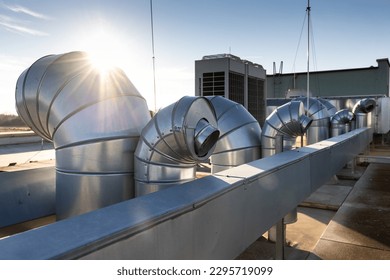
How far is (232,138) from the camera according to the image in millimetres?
7367

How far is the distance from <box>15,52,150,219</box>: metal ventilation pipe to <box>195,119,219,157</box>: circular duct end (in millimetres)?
1235

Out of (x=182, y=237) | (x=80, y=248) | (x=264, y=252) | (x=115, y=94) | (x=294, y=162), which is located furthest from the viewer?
(x=264, y=252)

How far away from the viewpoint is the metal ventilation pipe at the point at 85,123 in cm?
487

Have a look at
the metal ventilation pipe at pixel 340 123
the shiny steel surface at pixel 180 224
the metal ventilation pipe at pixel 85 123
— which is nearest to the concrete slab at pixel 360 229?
the shiny steel surface at pixel 180 224

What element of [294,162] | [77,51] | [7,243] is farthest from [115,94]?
[7,243]

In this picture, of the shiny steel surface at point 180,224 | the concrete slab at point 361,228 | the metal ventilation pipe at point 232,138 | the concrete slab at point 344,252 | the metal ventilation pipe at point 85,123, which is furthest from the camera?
the metal ventilation pipe at point 232,138

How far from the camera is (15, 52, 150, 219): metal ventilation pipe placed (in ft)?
16.0

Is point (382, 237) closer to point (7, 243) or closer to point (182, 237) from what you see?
point (182, 237)

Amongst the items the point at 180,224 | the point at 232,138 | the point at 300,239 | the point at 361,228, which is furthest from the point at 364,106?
the point at 180,224

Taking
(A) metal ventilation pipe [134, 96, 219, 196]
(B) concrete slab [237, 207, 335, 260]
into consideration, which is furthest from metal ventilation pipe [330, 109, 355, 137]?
(A) metal ventilation pipe [134, 96, 219, 196]

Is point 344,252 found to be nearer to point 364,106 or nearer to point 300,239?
point 300,239

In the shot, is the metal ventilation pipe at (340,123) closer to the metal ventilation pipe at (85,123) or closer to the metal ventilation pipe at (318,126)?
the metal ventilation pipe at (318,126)

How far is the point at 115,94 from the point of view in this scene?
507 cm

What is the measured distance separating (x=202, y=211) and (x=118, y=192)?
296 cm
